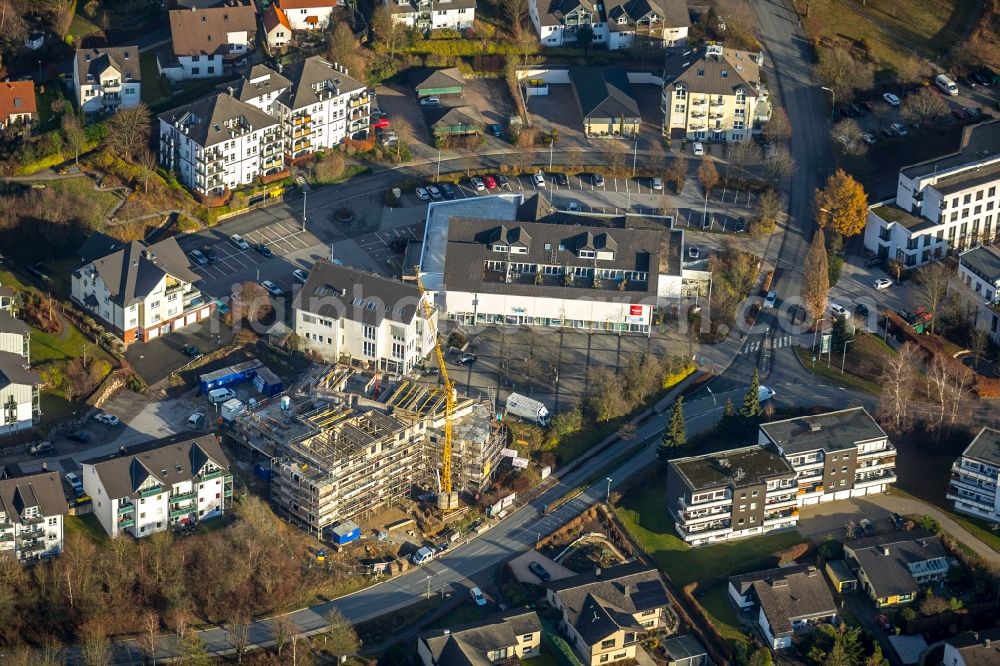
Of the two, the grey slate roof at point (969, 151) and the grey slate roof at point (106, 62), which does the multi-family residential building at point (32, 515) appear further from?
the grey slate roof at point (969, 151)

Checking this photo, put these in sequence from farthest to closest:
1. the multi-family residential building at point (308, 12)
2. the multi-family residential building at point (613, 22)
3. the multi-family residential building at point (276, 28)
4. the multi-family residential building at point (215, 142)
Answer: the multi-family residential building at point (613, 22), the multi-family residential building at point (308, 12), the multi-family residential building at point (276, 28), the multi-family residential building at point (215, 142)

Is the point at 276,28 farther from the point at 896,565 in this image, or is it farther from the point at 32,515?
the point at 896,565

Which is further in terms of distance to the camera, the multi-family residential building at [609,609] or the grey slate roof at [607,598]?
the grey slate roof at [607,598]

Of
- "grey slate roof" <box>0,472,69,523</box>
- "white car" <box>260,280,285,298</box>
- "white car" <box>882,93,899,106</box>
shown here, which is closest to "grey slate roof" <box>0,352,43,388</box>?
"grey slate roof" <box>0,472,69,523</box>

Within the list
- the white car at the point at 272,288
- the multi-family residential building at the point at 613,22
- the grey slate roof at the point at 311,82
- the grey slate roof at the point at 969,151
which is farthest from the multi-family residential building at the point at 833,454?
the multi-family residential building at the point at 613,22

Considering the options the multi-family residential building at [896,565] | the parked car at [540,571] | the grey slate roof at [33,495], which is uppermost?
the grey slate roof at [33,495]

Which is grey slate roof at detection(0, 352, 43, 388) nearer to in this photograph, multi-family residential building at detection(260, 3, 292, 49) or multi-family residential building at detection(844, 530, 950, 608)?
multi-family residential building at detection(260, 3, 292, 49)

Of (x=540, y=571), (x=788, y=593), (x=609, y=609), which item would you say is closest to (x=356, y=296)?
(x=540, y=571)

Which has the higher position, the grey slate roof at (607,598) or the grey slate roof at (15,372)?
the grey slate roof at (15,372)
